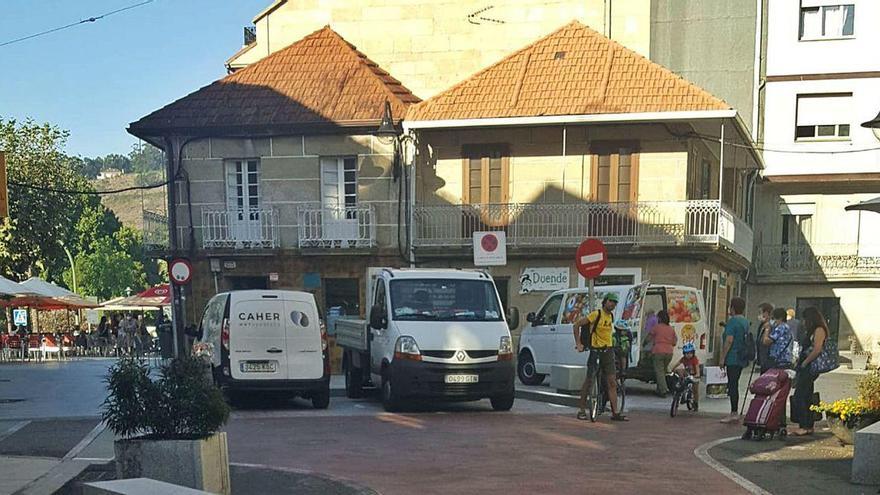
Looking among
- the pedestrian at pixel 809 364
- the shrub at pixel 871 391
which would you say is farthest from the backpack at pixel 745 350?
the shrub at pixel 871 391

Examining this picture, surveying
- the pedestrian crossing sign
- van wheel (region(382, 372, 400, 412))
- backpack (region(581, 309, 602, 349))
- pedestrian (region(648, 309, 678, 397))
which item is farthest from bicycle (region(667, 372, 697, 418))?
the pedestrian crossing sign

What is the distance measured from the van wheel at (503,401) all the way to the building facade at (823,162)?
2038cm

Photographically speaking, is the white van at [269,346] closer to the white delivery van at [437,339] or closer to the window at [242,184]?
the white delivery van at [437,339]

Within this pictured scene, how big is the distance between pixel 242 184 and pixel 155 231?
9.38 feet

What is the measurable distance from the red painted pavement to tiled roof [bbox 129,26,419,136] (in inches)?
484

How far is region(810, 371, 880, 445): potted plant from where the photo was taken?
974cm

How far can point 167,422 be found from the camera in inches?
278

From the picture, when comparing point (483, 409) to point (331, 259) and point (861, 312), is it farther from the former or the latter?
point (861, 312)

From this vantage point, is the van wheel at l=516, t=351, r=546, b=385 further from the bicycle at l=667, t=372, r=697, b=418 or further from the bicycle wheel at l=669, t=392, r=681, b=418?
the bicycle wheel at l=669, t=392, r=681, b=418

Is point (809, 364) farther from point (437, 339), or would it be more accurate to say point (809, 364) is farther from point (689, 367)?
point (437, 339)

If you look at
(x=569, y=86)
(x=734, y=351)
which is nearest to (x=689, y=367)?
(x=734, y=351)

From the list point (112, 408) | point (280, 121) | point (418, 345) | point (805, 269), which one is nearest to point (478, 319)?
point (418, 345)

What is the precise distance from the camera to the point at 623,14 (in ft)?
88.6

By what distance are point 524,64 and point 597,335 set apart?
13263 mm
